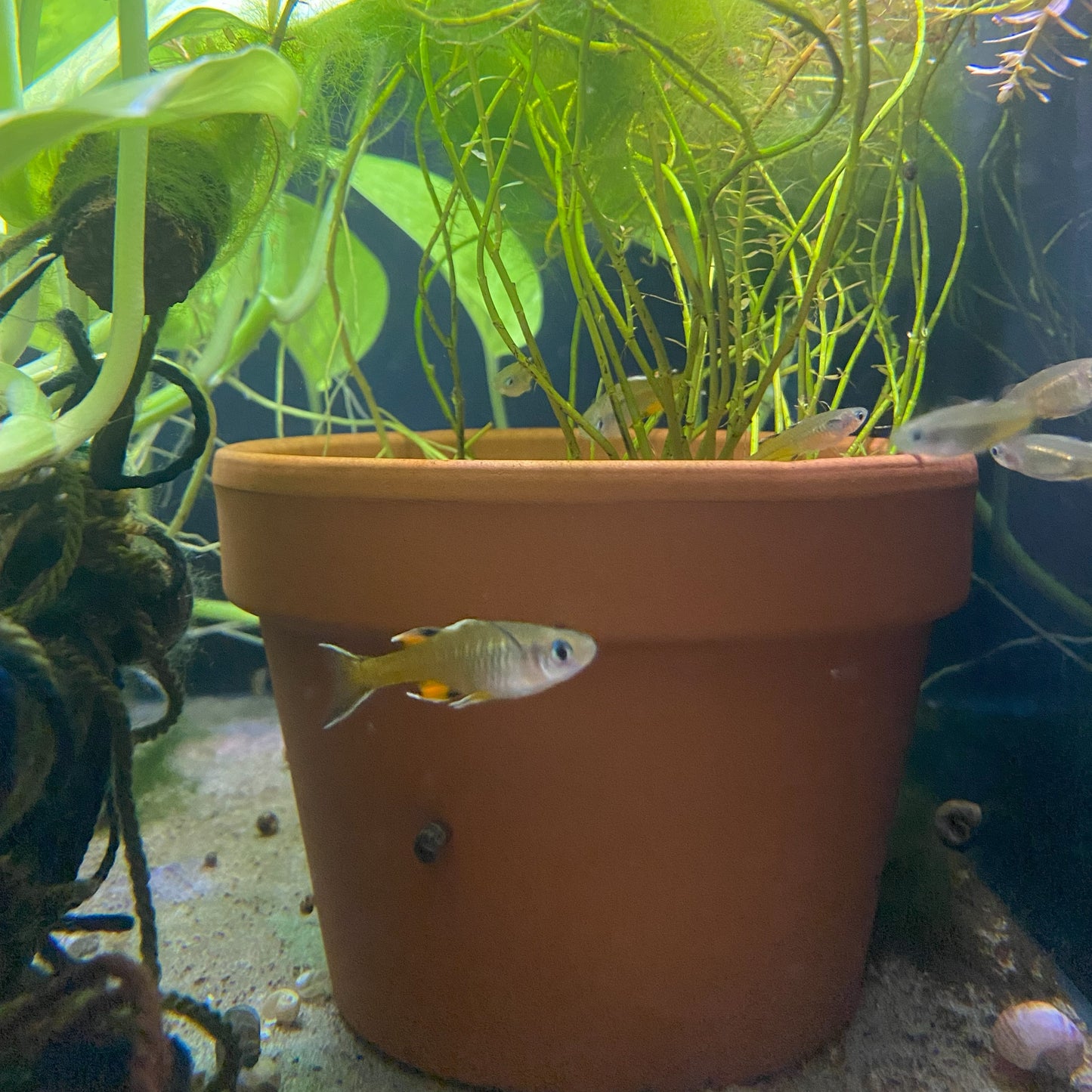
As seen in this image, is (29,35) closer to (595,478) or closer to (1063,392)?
(595,478)

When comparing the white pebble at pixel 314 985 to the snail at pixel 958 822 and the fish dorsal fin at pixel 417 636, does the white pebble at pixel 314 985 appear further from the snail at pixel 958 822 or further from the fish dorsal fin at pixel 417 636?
the snail at pixel 958 822

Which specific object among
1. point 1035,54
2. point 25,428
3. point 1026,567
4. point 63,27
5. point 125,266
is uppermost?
point 63,27

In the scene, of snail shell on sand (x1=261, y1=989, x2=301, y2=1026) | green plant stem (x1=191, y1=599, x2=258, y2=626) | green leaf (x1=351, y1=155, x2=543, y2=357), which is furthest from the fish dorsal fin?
green plant stem (x1=191, y1=599, x2=258, y2=626)

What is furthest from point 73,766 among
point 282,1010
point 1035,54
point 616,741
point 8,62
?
point 1035,54

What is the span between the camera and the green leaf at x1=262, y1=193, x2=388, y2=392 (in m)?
1.69

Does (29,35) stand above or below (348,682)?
above

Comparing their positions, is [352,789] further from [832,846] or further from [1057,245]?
[1057,245]

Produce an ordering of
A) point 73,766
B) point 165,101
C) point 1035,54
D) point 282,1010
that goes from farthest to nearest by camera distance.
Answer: point 1035,54, point 282,1010, point 73,766, point 165,101

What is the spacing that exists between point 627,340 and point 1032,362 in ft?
2.70

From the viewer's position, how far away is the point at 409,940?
953 mm

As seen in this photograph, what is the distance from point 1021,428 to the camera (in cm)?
94

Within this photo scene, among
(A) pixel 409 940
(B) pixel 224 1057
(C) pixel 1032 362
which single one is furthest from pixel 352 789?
(C) pixel 1032 362

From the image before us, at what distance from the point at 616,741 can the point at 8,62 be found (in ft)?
3.47

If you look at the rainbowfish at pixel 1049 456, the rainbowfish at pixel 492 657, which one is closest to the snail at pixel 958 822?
the rainbowfish at pixel 1049 456
